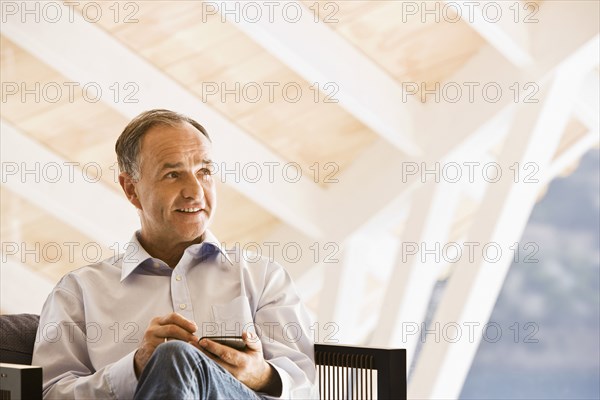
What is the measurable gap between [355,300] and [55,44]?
2.07 m

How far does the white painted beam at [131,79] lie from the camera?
3.68 meters

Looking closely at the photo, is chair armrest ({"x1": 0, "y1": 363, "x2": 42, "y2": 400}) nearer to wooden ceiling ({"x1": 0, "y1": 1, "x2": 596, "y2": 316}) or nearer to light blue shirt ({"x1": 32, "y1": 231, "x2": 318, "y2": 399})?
light blue shirt ({"x1": 32, "y1": 231, "x2": 318, "y2": 399})

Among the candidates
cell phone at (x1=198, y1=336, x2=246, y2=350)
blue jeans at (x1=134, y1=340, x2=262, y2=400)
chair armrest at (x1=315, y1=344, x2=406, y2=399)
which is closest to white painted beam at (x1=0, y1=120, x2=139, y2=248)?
chair armrest at (x1=315, y1=344, x2=406, y2=399)

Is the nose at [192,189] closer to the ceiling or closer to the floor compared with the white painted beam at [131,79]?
closer to the floor

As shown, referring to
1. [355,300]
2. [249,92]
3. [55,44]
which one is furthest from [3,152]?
[355,300]

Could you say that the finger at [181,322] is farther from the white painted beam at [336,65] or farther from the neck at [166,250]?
the white painted beam at [336,65]

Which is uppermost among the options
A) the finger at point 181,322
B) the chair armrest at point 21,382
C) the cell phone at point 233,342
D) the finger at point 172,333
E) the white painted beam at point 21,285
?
the finger at point 181,322

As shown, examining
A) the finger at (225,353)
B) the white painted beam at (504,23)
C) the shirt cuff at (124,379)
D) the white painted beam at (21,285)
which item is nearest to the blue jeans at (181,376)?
the finger at (225,353)

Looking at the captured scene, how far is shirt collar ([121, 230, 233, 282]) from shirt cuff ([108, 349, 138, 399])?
359 mm

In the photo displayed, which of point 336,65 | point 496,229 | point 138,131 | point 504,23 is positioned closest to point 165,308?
point 138,131

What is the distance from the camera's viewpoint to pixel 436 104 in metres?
4.04

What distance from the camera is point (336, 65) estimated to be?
374 cm

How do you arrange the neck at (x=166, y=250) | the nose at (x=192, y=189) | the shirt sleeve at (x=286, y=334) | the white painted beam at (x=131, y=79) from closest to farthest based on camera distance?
the shirt sleeve at (x=286, y=334) < the nose at (x=192, y=189) < the neck at (x=166, y=250) < the white painted beam at (x=131, y=79)

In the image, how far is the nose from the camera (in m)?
2.37
